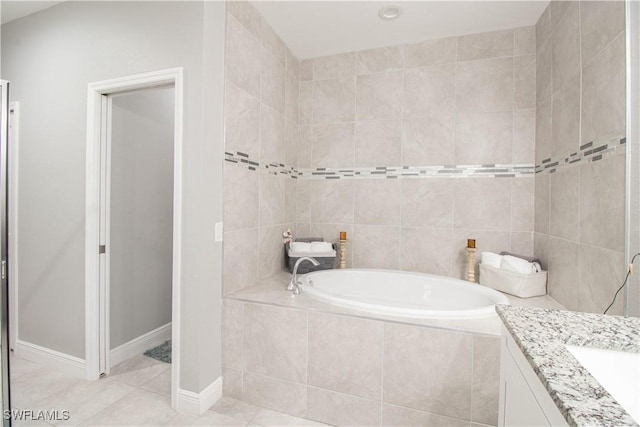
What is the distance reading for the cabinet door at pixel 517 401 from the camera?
0.67m

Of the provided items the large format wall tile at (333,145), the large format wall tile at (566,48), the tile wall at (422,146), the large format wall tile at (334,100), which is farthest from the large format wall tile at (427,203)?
the large format wall tile at (566,48)

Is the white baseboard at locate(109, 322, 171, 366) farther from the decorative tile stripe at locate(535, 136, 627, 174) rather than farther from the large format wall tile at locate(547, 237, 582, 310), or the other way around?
the decorative tile stripe at locate(535, 136, 627, 174)

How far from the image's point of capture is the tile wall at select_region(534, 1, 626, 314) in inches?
52.8

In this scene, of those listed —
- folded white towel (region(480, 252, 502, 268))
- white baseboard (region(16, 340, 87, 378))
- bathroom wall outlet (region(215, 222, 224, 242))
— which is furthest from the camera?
folded white towel (region(480, 252, 502, 268))

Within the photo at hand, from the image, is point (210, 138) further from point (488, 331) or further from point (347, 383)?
point (488, 331)

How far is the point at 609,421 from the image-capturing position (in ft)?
1.47

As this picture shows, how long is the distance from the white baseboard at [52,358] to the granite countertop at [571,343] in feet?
8.75

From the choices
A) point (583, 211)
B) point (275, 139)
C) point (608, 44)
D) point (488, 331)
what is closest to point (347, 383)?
point (488, 331)

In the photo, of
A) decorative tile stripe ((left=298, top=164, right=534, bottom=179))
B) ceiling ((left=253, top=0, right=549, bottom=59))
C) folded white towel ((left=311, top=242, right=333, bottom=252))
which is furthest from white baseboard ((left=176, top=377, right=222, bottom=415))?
ceiling ((left=253, top=0, right=549, bottom=59))

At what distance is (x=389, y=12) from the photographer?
7.11ft

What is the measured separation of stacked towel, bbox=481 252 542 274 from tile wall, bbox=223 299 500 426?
35.1 inches

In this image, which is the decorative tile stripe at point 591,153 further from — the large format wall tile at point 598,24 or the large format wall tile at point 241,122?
the large format wall tile at point 241,122

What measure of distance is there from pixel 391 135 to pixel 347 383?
199cm

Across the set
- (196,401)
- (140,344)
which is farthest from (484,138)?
(140,344)
